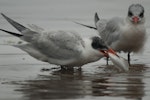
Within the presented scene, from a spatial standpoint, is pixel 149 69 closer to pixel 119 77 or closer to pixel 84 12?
pixel 119 77

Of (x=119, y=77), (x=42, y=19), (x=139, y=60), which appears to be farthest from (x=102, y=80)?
(x=42, y=19)

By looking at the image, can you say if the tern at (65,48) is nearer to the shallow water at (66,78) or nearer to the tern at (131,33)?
the shallow water at (66,78)

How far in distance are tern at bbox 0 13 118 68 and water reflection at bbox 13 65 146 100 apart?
0.76ft

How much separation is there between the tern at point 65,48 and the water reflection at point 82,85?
23 centimetres

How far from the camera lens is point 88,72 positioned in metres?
10.6

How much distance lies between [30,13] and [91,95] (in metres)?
10.6

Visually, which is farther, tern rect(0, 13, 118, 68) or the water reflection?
tern rect(0, 13, 118, 68)

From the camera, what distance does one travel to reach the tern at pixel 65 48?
10.4 metres

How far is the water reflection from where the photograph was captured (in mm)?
8109

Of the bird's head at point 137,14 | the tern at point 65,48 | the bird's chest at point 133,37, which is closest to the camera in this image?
the tern at point 65,48

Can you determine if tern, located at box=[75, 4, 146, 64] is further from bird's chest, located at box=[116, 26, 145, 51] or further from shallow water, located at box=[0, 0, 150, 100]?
shallow water, located at box=[0, 0, 150, 100]

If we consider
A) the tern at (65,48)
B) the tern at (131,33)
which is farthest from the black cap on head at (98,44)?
the tern at (131,33)

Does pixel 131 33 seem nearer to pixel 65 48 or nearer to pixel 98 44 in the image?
pixel 98 44

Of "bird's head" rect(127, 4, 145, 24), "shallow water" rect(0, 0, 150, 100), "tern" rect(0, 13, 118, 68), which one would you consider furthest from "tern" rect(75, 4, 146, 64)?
"tern" rect(0, 13, 118, 68)
